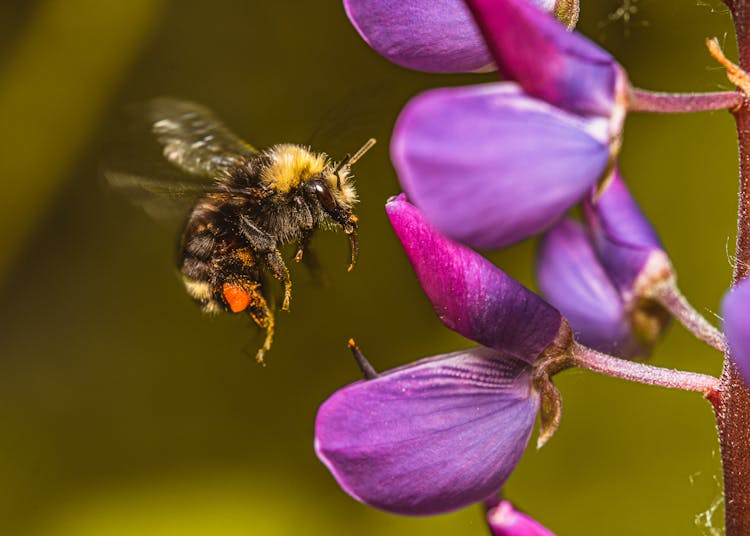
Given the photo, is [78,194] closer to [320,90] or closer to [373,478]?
[320,90]

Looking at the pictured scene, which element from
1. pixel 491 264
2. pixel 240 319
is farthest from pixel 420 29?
pixel 240 319

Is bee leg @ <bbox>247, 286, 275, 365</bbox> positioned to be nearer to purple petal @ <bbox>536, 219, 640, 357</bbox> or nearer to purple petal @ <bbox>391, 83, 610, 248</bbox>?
purple petal @ <bbox>536, 219, 640, 357</bbox>

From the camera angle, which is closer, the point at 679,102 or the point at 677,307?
the point at 679,102

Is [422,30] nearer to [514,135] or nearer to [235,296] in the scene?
[514,135]

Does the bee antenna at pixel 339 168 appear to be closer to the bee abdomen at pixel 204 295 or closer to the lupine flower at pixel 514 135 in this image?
the bee abdomen at pixel 204 295

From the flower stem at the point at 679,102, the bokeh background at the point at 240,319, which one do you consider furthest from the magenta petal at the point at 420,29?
the bokeh background at the point at 240,319
